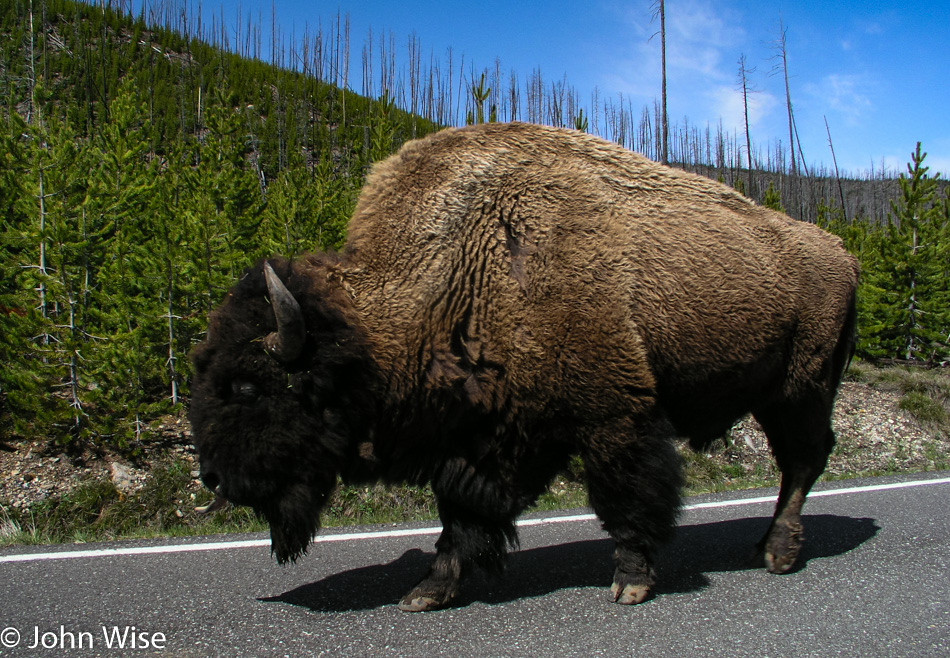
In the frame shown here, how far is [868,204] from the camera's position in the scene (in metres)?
67.3

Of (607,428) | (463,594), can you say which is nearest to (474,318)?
(607,428)

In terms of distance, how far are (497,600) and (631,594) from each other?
64 centimetres

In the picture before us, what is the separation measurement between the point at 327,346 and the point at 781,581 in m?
2.61

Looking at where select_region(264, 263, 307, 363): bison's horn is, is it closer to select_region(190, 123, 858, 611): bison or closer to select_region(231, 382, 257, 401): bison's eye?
select_region(190, 123, 858, 611): bison

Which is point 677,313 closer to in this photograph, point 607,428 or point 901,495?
point 607,428

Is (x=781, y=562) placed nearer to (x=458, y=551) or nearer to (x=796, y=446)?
(x=796, y=446)

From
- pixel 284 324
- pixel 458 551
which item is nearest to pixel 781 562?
pixel 458 551

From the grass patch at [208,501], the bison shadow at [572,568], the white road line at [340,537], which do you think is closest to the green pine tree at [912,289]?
the grass patch at [208,501]

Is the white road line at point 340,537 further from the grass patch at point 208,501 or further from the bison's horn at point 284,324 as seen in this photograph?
A: the bison's horn at point 284,324

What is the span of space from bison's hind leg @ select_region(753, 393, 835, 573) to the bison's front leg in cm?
158

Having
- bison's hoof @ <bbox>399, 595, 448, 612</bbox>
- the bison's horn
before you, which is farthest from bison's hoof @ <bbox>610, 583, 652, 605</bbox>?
the bison's horn

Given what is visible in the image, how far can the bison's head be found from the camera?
9.70ft

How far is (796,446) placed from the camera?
403cm

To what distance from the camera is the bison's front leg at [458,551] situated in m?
3.17
